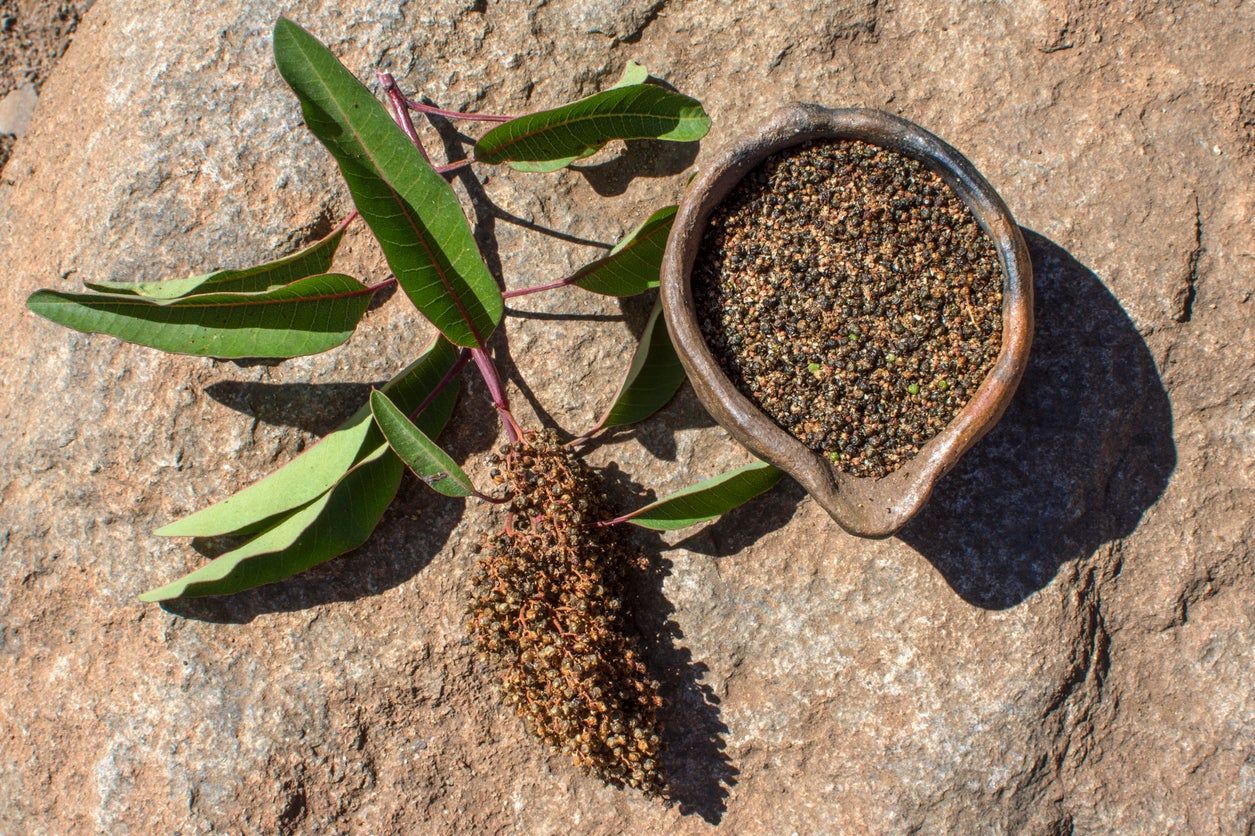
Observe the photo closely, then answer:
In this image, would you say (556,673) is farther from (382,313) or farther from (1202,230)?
(1202,230)

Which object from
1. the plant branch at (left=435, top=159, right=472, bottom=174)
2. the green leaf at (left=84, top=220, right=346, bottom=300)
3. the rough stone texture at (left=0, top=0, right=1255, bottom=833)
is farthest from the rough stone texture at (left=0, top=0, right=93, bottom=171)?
the plant branch at (left=435, top=159, right=472, bottom=174)

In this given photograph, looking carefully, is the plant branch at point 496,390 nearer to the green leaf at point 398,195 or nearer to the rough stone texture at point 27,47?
the green leaf at point 398,195

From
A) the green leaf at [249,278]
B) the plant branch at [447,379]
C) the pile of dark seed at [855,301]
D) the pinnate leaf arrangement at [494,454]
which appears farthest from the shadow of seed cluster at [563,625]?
the green leaf at [249,278]

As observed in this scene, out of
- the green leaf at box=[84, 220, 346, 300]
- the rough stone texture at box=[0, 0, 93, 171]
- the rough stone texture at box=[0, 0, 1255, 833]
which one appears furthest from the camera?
the rough stone texture at box=[0, 0, 93, 171]

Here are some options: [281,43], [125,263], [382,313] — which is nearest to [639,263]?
[382,313]

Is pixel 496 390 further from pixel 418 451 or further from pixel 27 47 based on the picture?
pixel 27 47

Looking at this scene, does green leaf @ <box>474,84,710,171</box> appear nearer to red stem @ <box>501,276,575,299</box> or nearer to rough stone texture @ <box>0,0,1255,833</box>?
rough stone texture @ <box>0,0,1255,833</box>

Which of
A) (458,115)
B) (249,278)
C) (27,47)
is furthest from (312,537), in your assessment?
(27,47)
